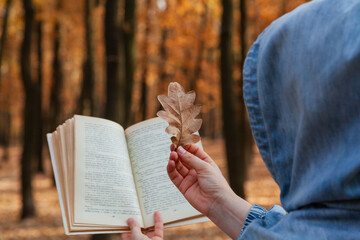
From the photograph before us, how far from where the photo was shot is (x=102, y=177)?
1.77 meters

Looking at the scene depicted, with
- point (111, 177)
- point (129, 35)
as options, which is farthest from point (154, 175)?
point (129, 35)

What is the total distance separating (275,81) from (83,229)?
1071 mm

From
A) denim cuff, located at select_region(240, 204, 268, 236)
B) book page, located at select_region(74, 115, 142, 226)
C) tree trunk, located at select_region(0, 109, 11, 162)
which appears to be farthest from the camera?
tree trunk, located at select_region(0, 109, 11, 162)

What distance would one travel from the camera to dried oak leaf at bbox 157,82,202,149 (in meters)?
1.45

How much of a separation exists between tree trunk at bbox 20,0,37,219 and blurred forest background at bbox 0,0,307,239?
2 centimetres

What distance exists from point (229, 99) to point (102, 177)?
4126 millimetres

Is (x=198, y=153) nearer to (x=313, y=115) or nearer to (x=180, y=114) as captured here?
(x=180, y=114)

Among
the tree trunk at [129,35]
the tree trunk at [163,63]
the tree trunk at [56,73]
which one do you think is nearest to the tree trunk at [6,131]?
the tree trunk at [56,73]

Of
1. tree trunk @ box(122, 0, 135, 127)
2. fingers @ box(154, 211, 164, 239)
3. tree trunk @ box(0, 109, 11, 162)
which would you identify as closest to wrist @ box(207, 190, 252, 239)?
fingers @ box(154, 211, 164, 239)

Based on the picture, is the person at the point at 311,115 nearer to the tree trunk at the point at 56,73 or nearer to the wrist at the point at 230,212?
the wrist at the point at 230,212

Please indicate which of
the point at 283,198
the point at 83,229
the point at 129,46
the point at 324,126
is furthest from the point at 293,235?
the point at 129,46

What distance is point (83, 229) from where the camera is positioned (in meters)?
1.63

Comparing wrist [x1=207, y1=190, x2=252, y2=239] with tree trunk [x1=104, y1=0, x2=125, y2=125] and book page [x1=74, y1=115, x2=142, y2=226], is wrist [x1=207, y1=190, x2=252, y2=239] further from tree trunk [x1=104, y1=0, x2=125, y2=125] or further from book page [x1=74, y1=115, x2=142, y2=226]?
tree trunk [x1=104, y1=0, x2=125, y2=125]

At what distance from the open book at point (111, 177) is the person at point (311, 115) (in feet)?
2.74
